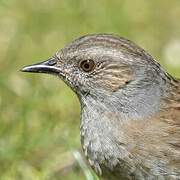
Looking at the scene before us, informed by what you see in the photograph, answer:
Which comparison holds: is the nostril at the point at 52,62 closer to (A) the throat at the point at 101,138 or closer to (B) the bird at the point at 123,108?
(B) the bird at the point at 123,108

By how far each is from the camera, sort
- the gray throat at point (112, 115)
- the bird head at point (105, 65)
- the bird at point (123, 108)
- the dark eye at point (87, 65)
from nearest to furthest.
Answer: the bird at point (123, 108)
the gray throat at point (112, 115)
the bird head at point (105, 65)
the dark eye at point (87, 65)

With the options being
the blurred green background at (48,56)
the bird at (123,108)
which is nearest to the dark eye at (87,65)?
the bird at (123,108)

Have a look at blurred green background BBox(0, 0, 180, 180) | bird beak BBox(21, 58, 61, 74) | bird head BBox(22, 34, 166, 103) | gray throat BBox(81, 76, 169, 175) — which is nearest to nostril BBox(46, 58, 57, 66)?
bird beak BBox(21, 58, 61, 74)

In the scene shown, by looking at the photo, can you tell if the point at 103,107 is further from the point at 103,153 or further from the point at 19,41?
the point at 19,41

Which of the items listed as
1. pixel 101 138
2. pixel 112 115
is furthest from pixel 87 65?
pixel 101 138

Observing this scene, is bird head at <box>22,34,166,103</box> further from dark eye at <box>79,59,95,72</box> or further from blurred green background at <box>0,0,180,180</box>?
blurred green background at <box>0,0,180,180</box>

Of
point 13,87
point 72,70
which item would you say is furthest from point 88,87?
point 13,87

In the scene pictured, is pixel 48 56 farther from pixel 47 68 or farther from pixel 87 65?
pixel 87 65
